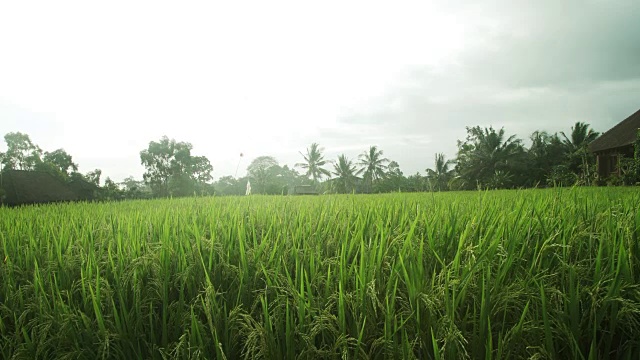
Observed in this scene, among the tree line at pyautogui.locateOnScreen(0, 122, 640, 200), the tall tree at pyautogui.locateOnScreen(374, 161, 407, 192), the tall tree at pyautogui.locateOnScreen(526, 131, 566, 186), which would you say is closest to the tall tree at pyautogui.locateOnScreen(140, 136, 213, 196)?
the tree line at pyautogui.locateOnScreen(0, 122, 640, 200)

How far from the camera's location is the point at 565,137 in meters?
36.2

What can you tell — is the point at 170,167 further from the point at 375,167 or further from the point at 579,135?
the point at 579,135

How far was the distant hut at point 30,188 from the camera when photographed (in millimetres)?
18016

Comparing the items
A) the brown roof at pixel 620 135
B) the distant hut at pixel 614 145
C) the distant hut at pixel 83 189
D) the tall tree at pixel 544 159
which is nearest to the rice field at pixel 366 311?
the brown roof at pixel 620 135

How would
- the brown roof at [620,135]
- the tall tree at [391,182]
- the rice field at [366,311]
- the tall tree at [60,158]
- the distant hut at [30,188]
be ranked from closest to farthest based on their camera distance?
the rice field at [366,311]
the distant hut at [30,188]
the brown roof at [620,135]
the tall tree at [60,158]
the tall tree at [391,182]

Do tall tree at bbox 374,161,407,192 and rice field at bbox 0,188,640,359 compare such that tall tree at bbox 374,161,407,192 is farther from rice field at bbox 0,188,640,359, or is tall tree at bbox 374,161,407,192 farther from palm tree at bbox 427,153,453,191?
rice field at bbox 0,188,640,359

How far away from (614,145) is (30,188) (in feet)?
110

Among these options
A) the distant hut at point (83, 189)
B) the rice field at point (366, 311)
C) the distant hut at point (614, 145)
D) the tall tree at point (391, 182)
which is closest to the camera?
the rice field at point (366, 311)

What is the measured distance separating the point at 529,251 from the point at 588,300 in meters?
0.47

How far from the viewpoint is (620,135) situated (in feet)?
65.3

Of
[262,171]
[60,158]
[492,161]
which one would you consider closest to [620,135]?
[492,161]

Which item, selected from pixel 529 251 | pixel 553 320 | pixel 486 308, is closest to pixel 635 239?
pixel 529 251

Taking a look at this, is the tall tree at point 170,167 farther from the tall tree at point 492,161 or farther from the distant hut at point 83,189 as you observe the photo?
the tall tree at point 492,161

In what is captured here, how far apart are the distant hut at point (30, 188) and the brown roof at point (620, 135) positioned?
105 ft
